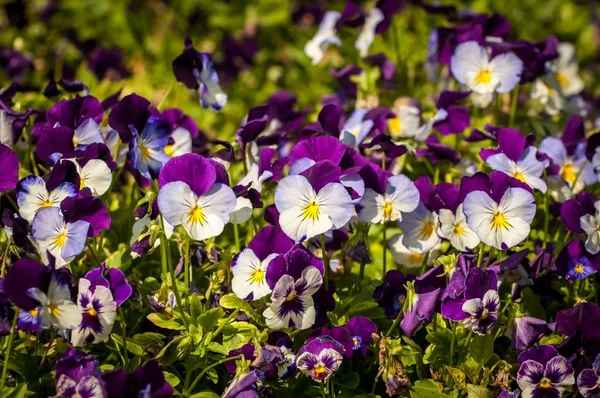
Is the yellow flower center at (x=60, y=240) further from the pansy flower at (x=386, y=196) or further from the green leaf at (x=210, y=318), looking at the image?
the pansy flower at (x=386, y=196)

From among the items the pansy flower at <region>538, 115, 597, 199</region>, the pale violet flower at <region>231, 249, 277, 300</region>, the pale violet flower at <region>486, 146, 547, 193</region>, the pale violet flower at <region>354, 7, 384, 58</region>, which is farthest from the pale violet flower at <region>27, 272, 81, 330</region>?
the pale violet flower at <region>354, 7, 384, 58</region>

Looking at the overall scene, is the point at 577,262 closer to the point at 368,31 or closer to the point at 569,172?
the point at 569,172

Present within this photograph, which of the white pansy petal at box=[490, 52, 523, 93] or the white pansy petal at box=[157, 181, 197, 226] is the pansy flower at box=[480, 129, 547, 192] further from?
the white pansy petal at box=[157, 181, 197, 226]

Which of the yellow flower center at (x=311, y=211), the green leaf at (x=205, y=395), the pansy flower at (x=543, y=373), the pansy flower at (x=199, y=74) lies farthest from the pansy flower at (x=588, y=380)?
the pansy flower at (x=199, y=74)

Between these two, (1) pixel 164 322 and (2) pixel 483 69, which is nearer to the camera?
(1) pixel 164 322

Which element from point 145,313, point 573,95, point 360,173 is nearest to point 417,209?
point 360,173

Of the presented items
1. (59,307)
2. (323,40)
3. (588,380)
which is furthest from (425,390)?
(323,40)
